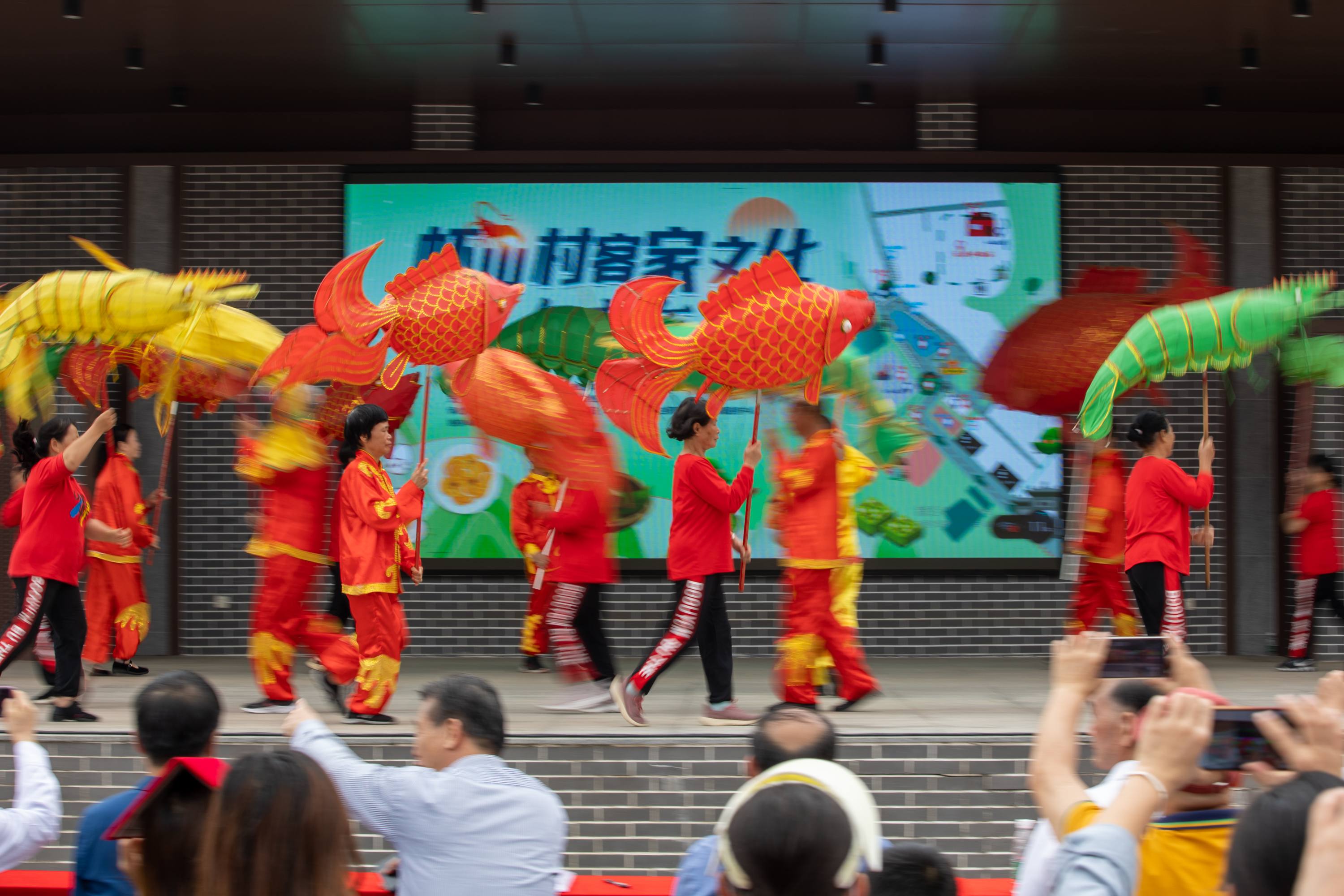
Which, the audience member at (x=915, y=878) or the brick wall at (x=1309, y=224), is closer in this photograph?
the audience member at (x=915, y=878)

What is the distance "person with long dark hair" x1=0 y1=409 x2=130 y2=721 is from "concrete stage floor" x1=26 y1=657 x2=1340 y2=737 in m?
0.27

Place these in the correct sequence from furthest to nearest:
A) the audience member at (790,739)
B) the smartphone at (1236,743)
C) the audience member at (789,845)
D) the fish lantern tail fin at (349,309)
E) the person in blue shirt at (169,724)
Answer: the fish lantern tail fin at (349,309)
the audience member at (790,739)
the person in blue shirt at (169,724)
the smartphone at (1236,743)
the audience member at (789,845)

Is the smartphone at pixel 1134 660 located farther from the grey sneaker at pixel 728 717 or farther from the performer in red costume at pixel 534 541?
the performer in red costume at pixel 534 541

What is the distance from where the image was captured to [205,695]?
96.7 inches

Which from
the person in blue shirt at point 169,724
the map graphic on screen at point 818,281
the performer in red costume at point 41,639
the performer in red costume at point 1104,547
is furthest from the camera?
the map graphic on screen at point 818,281

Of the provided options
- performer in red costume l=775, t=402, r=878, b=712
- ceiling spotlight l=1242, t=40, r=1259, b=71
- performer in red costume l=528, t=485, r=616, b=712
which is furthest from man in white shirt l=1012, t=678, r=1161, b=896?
ceiling spotlight l=1242, t=40, r=1259, b=71

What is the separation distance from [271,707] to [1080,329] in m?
4.41

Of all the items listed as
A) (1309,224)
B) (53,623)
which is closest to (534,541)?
(53,623)

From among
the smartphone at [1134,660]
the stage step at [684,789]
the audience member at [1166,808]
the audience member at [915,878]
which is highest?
the smartphone at [1134,660]

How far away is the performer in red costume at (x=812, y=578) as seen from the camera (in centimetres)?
543

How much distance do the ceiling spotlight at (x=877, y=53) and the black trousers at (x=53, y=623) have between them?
530cm

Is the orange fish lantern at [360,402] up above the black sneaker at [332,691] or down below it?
above

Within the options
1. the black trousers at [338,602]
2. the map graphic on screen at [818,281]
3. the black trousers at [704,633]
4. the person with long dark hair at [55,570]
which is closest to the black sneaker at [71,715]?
the person with long dark hair at [55,570]

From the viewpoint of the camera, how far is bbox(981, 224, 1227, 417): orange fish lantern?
625cm
